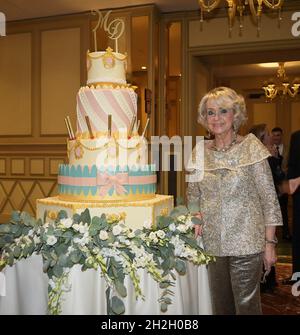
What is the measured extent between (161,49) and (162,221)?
4571 mm

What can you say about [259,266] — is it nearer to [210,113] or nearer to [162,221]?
[162,221]

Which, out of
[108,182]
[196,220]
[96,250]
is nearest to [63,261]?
[96,250]

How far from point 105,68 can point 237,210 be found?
1.07 m

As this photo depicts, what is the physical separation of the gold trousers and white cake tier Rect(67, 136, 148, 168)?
71cm

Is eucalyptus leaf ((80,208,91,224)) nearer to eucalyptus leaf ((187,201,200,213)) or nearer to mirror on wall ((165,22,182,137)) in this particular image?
eucalyptus leaf ((187,201,200,213))

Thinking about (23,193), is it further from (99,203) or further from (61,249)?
(61,249)

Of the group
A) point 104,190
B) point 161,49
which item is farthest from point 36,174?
point 104,190

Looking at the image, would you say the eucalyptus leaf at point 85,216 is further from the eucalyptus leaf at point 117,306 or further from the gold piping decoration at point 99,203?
the eucalyptus leaf at point 117,306

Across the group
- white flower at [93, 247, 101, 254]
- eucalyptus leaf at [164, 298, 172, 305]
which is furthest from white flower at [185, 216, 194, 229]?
white flower at [93, 247, 101, 254]

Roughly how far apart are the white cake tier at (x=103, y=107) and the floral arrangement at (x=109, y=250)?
0.54 m

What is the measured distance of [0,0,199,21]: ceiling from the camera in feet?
18.8

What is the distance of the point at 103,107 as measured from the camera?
2271mm

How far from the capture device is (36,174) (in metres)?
6.38

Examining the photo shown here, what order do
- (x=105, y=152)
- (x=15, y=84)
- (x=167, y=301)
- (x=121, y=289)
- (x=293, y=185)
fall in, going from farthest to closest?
(x=15, y=84) → (x=293, y=185) → (x=105, y=152) → (x=167, y=301) → (x=121, y=289)
